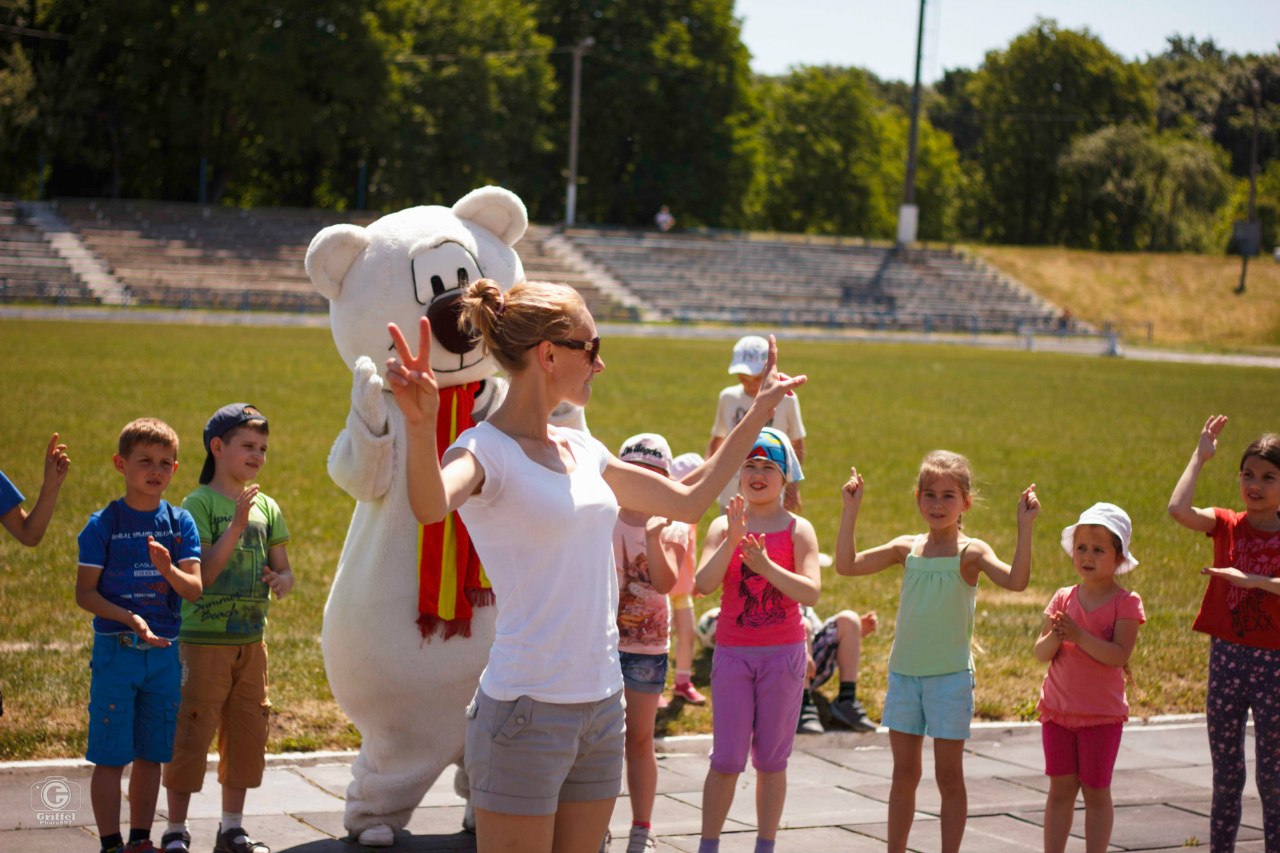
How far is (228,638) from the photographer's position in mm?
5359

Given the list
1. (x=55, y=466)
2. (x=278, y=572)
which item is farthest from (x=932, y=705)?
(x=55, y=466)

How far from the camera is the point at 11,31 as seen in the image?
189 ft

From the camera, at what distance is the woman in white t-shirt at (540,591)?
135 inches

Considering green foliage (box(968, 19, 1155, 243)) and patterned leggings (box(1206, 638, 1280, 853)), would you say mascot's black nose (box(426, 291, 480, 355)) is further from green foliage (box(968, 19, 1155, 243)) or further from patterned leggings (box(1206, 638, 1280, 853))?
green foliage (box(968, 19, 1155, 243))

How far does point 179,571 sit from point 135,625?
0.76ft

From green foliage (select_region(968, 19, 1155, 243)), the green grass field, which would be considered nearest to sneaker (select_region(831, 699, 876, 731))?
the green grass field

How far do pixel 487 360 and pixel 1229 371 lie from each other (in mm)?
39121

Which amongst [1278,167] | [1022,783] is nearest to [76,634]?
[1022,783]

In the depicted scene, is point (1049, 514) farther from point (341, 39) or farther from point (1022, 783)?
point (341, 39)

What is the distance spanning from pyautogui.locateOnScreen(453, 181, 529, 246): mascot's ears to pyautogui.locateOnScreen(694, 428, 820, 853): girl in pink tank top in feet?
5.66

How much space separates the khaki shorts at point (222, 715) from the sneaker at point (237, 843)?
173 mm

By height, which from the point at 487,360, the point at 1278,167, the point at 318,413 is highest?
the point at 1278,167

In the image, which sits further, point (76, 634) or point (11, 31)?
point (11, 31)

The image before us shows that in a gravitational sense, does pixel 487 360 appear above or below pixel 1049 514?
above
